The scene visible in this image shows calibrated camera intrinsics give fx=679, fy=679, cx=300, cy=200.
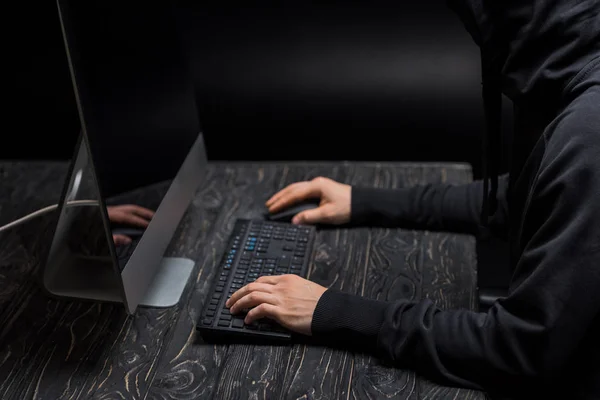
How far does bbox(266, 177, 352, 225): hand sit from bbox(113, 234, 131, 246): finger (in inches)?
16.3

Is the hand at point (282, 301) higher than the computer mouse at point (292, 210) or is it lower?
higher

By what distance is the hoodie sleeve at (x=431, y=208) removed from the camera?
139cm

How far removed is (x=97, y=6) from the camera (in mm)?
1023

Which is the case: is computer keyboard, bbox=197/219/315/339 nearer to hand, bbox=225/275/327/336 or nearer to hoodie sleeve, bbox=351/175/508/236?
hand, bbox=225/275/327/336

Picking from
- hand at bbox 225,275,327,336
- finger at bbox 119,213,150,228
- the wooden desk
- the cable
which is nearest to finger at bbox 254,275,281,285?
hand at bbox 225,275,327,336

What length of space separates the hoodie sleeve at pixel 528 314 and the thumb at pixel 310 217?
0.98 ft

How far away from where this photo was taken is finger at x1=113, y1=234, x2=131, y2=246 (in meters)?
1.08

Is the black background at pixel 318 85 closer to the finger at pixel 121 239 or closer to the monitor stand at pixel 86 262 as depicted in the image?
the monitor stand at pixel 86 262

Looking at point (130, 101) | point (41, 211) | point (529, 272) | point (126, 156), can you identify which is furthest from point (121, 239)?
point (529, 272)

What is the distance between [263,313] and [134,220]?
0.27m

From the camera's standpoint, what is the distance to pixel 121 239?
1104 mm

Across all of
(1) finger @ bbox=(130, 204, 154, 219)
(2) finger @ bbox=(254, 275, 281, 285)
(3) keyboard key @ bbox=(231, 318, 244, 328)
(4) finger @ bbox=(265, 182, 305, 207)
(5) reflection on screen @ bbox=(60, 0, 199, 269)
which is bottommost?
(4) finger @ bbox=(265, 182, 305, 207)

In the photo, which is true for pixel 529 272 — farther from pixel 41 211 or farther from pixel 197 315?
pixel 41 211

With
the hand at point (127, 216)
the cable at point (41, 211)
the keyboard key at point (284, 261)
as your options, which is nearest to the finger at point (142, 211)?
the hand at point (127, 216)
